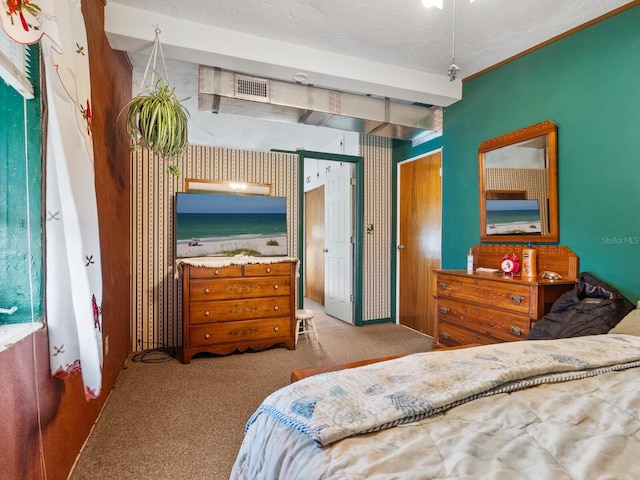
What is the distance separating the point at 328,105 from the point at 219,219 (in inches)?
61.7

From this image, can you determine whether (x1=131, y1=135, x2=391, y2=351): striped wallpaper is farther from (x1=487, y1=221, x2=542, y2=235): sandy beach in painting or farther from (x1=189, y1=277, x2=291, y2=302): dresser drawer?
(x1=487, y1=221, x2=542, y2=235): sandy beach in painting

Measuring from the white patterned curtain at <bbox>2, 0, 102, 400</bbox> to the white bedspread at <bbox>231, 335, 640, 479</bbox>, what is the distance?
758 mm

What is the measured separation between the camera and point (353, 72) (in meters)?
2.99

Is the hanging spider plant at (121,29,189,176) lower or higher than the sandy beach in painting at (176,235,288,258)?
higher

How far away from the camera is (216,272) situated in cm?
313

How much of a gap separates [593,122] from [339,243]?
300 cm

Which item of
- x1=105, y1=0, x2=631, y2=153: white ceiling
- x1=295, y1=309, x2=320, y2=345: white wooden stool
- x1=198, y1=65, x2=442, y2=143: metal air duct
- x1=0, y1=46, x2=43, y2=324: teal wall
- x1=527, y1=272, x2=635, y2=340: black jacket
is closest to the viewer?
x1=0, y1=46, x2=43, y2=324: teal wall

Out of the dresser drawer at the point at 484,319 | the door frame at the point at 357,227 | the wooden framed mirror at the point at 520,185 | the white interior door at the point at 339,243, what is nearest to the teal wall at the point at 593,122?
the wooden framed mirror at the point at 520,185

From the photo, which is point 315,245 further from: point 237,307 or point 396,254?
point 237,307

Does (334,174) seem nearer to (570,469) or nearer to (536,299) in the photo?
(536,299)

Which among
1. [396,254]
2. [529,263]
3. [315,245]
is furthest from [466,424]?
[315,245]

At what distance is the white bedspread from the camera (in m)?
0.66

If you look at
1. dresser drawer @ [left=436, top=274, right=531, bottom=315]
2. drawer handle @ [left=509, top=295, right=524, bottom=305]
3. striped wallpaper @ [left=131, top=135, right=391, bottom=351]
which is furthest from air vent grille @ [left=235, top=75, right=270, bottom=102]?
drawer handle @ [left=509, top=295, right=524, bottom=305]

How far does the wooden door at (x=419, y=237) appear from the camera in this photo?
3.86m
